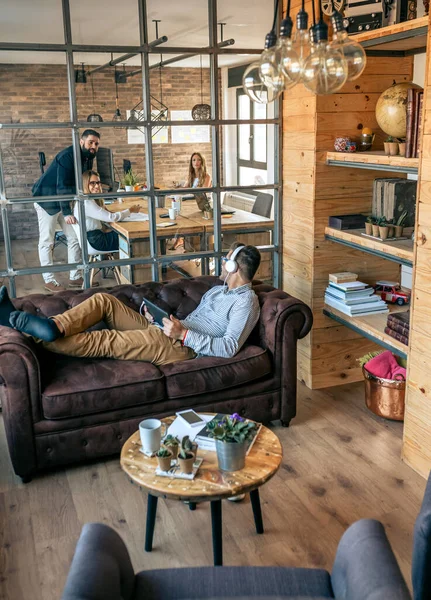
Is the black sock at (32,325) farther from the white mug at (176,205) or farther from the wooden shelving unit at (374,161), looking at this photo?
the wooden shelving unit at (374,161)

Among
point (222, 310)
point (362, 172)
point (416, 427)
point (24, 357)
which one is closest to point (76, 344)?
point (24, 357)

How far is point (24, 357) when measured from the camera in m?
2.99

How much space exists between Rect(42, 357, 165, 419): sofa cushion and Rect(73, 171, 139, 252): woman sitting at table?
2.80ft

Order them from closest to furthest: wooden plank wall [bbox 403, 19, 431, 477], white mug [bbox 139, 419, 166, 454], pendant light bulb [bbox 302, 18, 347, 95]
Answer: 1. pendant light bulb [bbox 302, 18, 347, 95]
2. white mug [bbox 139, 419, 166, 454]
3. wooden plank wall [bbox 403, 19, 431, 477]

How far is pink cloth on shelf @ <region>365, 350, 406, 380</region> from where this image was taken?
3.59m

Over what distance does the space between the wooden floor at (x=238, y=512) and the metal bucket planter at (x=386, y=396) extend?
0.14 meters

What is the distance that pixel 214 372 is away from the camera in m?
3.32

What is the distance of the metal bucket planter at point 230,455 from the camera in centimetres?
231

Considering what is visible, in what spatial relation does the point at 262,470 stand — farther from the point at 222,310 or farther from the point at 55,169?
the point at 55,169

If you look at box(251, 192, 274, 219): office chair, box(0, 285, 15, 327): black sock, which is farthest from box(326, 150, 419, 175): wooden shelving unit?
box(0, 285, 15, 327): black sock

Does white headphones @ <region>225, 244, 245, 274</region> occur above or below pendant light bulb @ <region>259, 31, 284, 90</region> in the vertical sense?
below

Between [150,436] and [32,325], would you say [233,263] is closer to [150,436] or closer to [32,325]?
[32,325]

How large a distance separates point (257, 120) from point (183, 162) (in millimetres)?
584

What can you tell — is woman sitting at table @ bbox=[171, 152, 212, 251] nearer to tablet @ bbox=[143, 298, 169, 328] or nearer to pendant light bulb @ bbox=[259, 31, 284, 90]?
tablet @ bbox=[143, 298, 169, 328]
